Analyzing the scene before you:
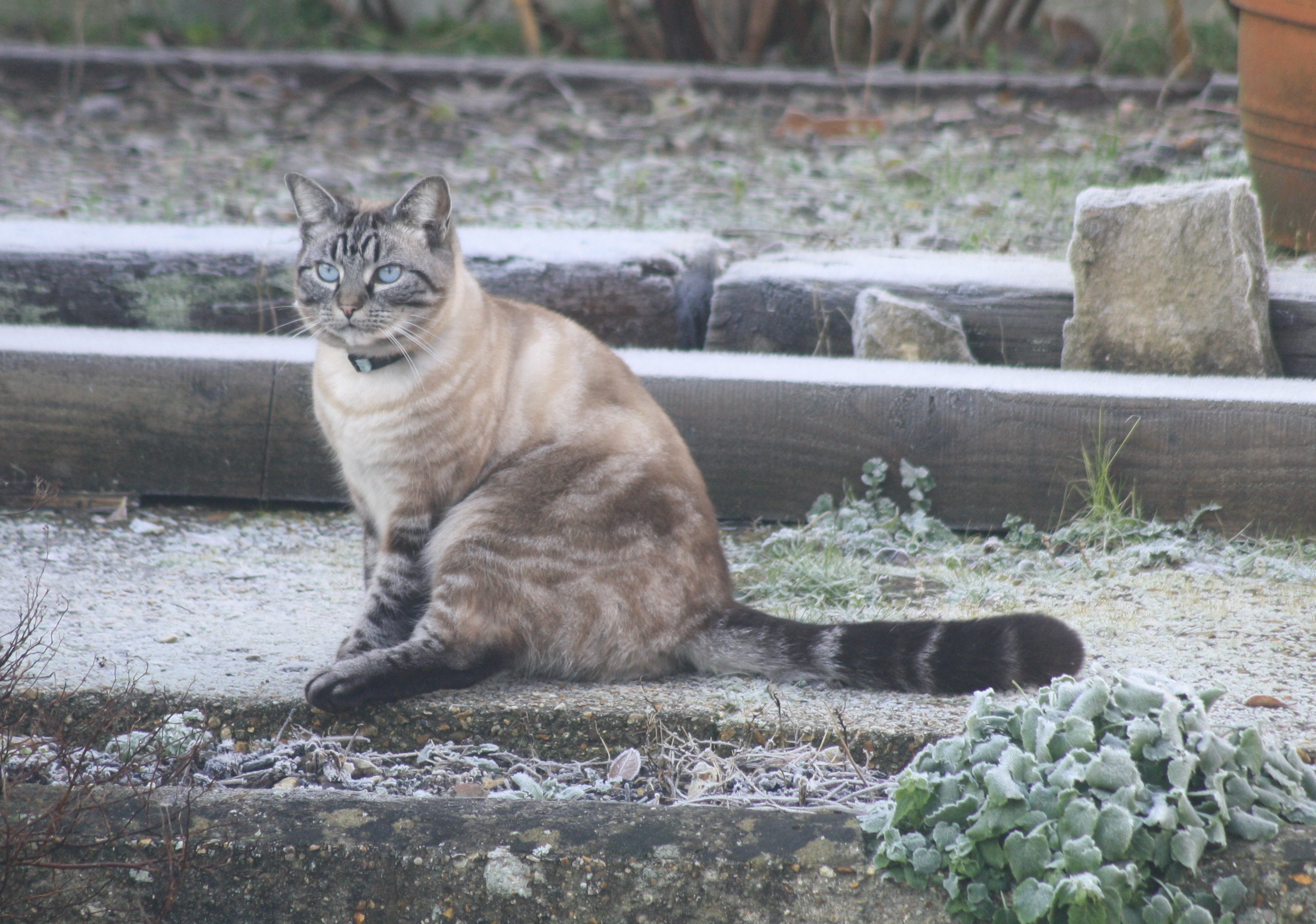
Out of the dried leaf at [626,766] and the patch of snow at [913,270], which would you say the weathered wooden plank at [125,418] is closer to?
the patch of snow at [913,270]

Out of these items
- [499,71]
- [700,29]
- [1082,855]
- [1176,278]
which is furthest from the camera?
[700,29]

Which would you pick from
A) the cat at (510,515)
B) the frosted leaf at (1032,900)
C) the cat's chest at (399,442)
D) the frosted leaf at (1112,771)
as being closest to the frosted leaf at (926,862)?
the frosted leaf at (1032,900)

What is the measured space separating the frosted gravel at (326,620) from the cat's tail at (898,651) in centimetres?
4

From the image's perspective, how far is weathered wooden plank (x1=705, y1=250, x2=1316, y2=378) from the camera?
3.49 metres

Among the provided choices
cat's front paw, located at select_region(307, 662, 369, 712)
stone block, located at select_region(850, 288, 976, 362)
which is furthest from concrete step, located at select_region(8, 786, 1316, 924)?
stone block, located at select_region(850, 288, 976, 362)

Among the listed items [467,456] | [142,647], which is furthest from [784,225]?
[142,647]

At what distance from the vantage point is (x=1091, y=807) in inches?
61.9

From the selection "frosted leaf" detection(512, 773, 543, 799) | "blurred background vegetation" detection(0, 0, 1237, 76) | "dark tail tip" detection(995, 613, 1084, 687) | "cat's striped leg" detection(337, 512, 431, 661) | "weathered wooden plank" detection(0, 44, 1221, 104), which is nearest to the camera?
"frosted leaf" detection(512, 773, 543, 799)

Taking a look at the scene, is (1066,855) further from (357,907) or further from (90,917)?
(90,917)

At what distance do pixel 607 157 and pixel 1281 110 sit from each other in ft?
11.5

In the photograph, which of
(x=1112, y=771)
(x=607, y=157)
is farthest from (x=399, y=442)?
(x=607, y=157)

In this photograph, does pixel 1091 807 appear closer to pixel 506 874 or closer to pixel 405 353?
pixel 506 874

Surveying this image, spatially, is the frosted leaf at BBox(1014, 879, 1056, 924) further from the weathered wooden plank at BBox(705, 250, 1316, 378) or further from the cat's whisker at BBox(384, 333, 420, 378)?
the weathered wooden plank at BBox(705, 250, 1316, 378)

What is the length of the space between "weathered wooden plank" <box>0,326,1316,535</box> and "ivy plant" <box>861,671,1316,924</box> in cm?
152
